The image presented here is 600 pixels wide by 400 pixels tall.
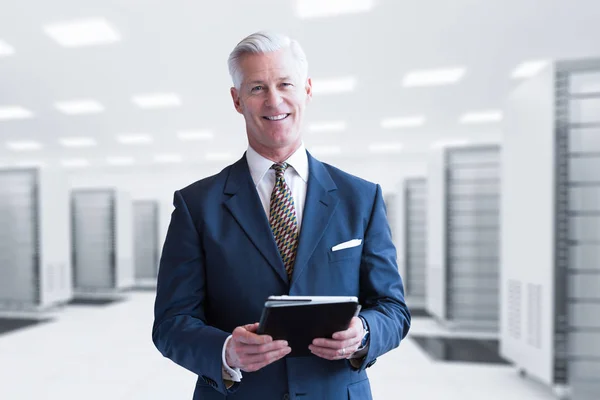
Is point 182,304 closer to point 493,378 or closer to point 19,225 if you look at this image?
point 493,378

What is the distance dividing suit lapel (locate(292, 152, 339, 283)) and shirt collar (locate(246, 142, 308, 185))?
33mm

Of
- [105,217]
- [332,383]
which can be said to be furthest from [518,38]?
[105,217]

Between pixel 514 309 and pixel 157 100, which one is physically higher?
pixel 157 100

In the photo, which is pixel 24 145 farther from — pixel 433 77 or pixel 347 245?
pixel 347 245

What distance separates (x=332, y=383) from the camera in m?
1.19

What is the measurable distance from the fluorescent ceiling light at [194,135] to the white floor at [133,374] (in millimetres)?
9046

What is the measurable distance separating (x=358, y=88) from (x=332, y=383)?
8.84m

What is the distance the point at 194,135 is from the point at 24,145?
8062 millimetres

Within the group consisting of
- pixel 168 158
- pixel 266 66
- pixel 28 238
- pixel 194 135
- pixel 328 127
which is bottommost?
pixel 28 238

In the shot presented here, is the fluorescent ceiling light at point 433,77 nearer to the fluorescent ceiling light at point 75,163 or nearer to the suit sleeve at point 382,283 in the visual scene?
the suit sleeve at point 382,283

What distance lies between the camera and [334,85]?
29.7 ft

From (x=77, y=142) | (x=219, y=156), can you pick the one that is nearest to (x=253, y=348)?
(x=77, y=142)

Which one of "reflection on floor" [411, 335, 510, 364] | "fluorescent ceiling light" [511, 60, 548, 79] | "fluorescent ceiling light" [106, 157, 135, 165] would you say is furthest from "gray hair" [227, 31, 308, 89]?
"fluorescent ceiling light" [106, 157, 135, 165]

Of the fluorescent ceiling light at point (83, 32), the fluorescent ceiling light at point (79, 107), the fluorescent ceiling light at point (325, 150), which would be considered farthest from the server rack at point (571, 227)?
the fluorescent ceiling light at point (325, 150)
